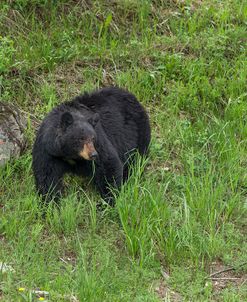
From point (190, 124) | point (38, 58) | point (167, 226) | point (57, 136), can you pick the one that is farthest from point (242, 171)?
point (38, 58)

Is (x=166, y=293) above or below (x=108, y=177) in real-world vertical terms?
below

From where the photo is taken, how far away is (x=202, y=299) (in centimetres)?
559

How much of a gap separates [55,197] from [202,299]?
176 cm

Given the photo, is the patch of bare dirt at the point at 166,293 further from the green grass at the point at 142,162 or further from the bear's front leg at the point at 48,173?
the bear's front leg at the point at 48,173

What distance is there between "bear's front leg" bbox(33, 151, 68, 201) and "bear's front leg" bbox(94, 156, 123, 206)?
0.31 meters

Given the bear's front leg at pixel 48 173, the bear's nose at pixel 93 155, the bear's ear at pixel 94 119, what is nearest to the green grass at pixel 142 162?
the bear's front leg at pixel 48 173

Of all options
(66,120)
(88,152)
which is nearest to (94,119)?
(66,120)

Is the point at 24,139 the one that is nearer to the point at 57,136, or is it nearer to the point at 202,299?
the point at 57,136

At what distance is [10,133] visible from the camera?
24.9 ft

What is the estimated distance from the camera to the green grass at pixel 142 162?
582 centimetres

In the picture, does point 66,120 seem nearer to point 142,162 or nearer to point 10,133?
point 142,162

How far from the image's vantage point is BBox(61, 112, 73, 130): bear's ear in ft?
21.2

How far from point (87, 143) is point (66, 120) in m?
0.27

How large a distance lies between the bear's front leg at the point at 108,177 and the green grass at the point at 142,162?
15 centimetres
